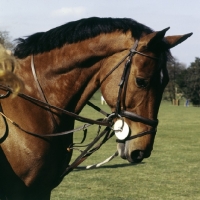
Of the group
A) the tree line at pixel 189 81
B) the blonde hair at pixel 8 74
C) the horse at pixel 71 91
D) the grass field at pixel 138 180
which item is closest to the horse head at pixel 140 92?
the horse at pixel 71 91

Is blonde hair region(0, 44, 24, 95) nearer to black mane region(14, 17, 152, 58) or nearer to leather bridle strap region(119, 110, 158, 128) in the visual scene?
black mane region(14, 17, 152, 58)

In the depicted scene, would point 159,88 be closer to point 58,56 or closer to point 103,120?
point 103,120

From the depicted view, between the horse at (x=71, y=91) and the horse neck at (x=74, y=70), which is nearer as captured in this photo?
the horse at (x=71, y=91)

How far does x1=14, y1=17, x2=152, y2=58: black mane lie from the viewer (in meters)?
4.76

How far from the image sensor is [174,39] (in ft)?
15.3

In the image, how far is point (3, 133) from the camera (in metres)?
4.45

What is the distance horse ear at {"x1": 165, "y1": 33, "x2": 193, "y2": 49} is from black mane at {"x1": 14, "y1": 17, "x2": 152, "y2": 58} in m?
0.22

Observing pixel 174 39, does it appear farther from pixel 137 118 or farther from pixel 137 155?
pixel 137 155

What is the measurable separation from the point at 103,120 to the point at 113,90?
43 centimetres

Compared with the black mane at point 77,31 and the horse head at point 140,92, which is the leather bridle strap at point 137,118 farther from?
the black mane at point 77,31

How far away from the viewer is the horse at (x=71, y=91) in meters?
4.45

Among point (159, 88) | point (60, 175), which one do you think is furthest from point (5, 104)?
point (159, 88)

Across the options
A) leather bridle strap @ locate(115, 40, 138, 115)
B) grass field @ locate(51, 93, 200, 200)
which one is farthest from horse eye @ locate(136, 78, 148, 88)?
grass field @ locate(51, 93, 200, 200)

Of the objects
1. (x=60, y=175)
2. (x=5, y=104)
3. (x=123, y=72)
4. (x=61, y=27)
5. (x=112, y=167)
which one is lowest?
(x=112, y=167)
